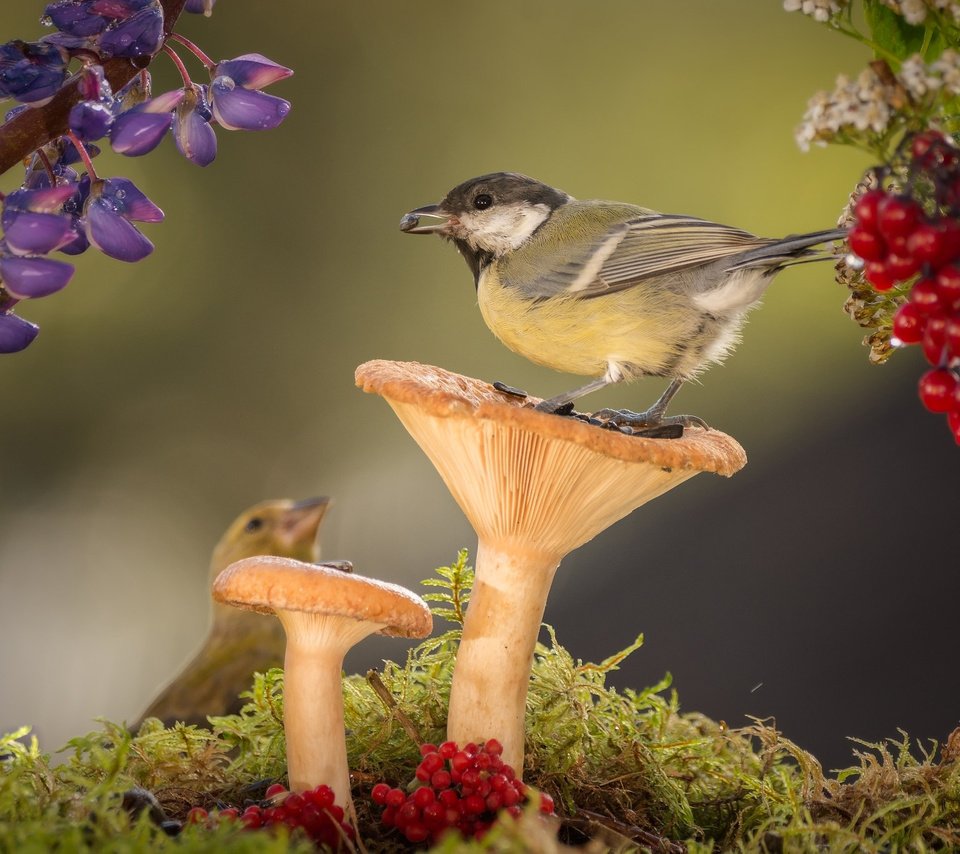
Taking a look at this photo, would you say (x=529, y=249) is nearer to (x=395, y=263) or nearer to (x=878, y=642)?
(x=878, y=642)

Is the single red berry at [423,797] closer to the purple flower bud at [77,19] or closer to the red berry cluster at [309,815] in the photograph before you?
the red berry cluster at [309,815]

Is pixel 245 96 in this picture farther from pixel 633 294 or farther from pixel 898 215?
pixel 898 215

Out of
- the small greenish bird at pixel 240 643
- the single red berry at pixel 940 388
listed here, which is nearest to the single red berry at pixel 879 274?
the single red berry at pixel 940 388

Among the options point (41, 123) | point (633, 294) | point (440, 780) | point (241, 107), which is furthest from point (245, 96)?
point (440, 780)

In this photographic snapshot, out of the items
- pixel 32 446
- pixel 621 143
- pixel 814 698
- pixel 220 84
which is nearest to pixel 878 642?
pixel 814 698

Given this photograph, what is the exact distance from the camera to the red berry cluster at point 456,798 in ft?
4.23

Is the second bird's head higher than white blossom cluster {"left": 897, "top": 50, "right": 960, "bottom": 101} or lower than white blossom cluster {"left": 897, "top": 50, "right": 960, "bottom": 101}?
lower

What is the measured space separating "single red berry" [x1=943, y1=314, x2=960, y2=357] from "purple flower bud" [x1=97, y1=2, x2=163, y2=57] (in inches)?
38.4

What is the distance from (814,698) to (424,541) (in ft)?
5.55

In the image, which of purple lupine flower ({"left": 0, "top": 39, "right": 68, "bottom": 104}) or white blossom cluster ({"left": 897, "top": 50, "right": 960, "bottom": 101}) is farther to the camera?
purple lupine flower ({"left": 0, "top": 39, "right": 68, "bottom": 104})

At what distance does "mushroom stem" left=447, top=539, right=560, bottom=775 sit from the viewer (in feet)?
4.86

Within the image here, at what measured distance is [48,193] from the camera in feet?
4.19

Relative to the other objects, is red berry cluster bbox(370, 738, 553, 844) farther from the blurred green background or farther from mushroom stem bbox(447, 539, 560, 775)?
the blurred green background

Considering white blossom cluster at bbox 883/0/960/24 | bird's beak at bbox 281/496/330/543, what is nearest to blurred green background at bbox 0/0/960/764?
bird's beak at bbox 281/496/330/543
